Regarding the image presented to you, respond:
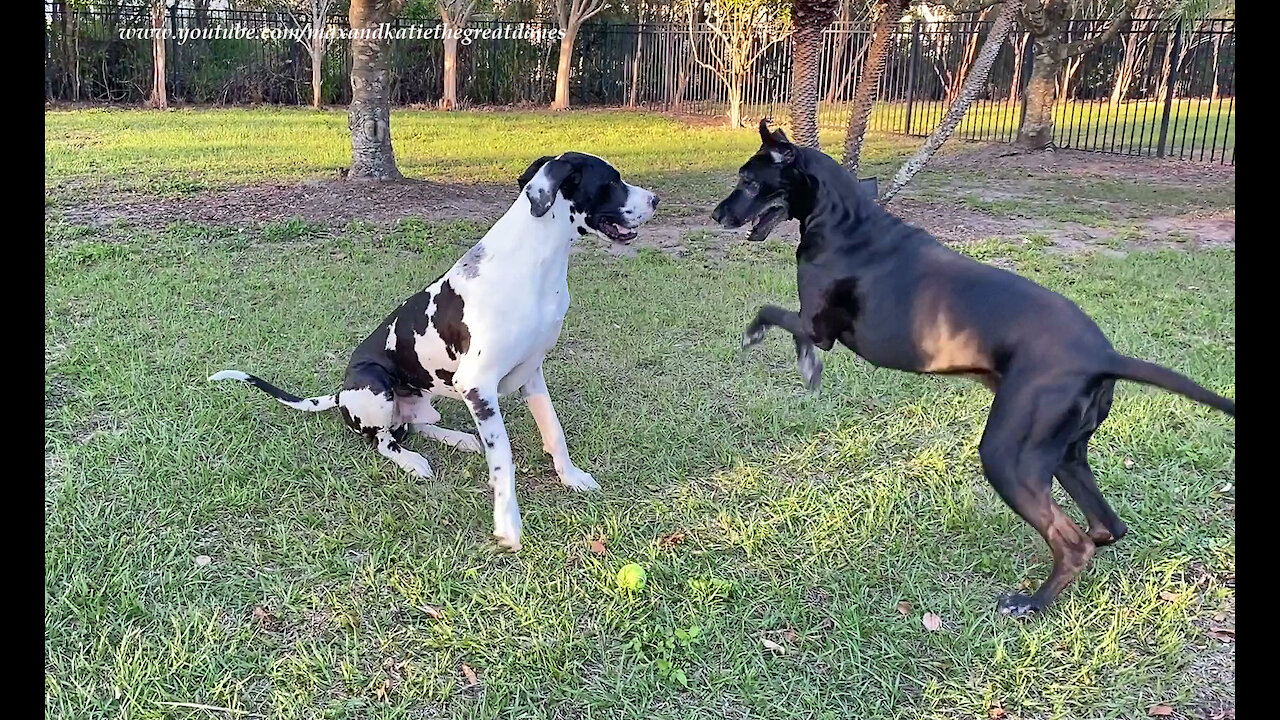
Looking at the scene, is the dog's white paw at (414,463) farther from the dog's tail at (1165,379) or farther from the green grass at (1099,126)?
the green grass at (1099,126)

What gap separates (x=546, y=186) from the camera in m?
3.60

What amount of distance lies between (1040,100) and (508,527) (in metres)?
14.8

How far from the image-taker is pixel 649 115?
21750 millimetres

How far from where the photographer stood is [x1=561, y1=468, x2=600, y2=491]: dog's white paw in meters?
4.14

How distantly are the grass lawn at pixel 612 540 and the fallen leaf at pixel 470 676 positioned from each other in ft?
0.04

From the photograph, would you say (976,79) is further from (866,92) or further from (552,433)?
(552,433)

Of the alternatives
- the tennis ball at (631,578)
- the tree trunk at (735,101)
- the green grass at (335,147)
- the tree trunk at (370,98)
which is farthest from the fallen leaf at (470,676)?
the tree trunk at (735,101)

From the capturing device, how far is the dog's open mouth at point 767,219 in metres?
3.41

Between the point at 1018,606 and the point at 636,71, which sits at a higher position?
the point at 636,71

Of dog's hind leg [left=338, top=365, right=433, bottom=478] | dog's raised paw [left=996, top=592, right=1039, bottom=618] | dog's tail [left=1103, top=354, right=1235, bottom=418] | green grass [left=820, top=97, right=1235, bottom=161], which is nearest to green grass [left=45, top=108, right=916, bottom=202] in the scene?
green grass [left=820, top=97, right=1235, bottom=161]

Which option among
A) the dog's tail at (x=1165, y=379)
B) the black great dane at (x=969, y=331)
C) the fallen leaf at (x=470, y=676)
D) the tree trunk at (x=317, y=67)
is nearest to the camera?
the dog's tail at (x=1165, y=379)

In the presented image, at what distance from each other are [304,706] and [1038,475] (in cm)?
243

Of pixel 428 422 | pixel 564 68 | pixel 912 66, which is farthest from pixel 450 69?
pixel 428 422

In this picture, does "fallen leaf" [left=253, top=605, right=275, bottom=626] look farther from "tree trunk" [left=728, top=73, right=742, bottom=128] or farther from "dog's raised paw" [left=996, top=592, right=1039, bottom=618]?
"tree trunk" [left=728, top=73, right=742, bottom=128]
